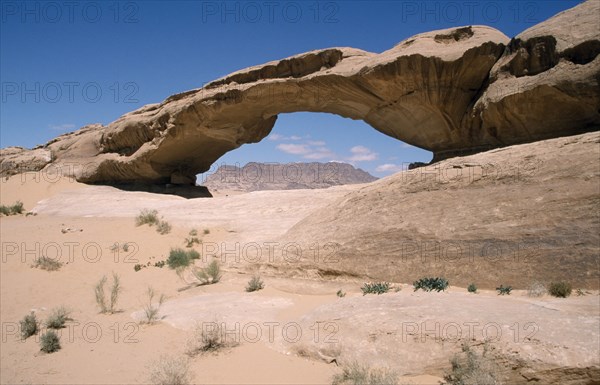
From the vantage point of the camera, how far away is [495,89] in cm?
1241

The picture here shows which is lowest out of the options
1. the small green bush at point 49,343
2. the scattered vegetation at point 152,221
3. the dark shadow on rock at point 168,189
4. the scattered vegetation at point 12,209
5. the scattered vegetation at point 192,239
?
the small green bush at point 49,343

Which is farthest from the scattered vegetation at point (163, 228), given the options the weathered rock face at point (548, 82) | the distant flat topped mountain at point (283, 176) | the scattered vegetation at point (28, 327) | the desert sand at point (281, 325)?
the distant flat topped mountain at point (283, 176)

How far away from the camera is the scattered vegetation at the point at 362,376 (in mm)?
3881

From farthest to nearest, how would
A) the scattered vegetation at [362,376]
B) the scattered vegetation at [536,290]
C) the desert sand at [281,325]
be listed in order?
the scattered vegetation at [536,290]
the desert sand at [281,325]
the scattered vegetation at [362,376]

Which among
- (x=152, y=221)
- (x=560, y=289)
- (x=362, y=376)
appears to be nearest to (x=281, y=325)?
(x=362, y=376)

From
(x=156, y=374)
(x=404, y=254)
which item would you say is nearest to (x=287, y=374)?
(x=156, y=374)

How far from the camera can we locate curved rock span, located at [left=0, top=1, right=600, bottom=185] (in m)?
→ 11.0

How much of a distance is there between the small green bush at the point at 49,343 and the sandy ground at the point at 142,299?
9 centimetres

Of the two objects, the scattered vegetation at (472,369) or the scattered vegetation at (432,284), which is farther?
the scattered vegetation at (432,284)

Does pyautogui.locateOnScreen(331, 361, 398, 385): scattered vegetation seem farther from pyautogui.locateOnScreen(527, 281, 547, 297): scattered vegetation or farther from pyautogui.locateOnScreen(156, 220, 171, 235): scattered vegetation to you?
pyautogui.locateOnScreen(156, 220, 171, 235): scattered vegetation

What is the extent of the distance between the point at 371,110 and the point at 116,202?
43.2 feet

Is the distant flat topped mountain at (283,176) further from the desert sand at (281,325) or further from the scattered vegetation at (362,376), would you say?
the scattered vegetation at (362,376)

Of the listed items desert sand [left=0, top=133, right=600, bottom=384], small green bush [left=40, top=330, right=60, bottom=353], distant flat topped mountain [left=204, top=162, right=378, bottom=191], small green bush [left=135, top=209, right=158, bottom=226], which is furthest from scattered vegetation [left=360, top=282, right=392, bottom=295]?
distant flat topped mountain [left=204, top=162, right=378, bottom=191]

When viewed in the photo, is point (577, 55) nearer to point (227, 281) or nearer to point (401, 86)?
point (401, 86)
